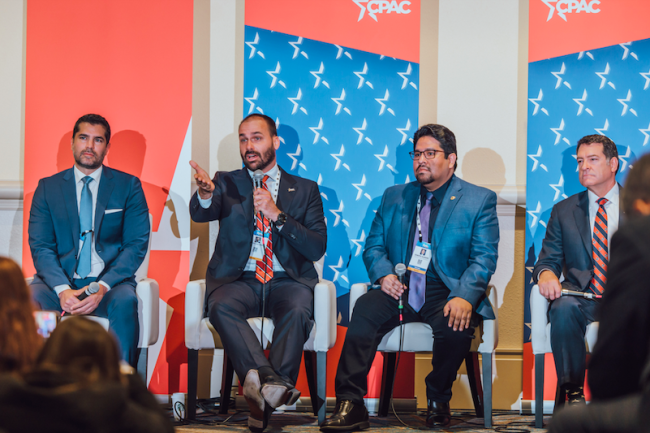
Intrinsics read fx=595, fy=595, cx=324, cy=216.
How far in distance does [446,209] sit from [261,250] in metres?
1.08

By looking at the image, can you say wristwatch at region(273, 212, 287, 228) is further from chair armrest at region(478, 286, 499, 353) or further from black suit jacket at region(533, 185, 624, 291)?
black suit jacket at region(533, 185, 624, 291)

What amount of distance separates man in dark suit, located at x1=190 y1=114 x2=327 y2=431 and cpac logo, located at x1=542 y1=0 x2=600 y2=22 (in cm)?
194

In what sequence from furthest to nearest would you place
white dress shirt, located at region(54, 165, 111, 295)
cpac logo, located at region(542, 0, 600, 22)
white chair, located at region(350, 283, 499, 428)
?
cpac logo, located at region(542, 0, 600, 22), white dress shirt, located at region(54, 165, 111, 295), white chair, located at region(350, 283, 499, 428)

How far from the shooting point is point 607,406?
1.32 meters

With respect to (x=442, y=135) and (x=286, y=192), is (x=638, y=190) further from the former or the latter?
Result: (x=286, y=192)

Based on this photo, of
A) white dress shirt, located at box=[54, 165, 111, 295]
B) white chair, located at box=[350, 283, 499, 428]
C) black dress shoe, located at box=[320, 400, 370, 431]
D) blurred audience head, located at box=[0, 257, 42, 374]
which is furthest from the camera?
white dress shirt, located at box=[54, 165, 111, 295]

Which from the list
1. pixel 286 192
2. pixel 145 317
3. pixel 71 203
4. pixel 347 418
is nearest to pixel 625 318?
pixel 347 418

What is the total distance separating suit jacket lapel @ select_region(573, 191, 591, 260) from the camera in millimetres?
3280

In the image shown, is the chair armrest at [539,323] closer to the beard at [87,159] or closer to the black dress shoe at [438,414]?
the black dress shoe at [438,414]

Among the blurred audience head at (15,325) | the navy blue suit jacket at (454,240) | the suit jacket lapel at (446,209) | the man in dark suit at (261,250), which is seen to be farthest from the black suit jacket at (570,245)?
the blurred audience head at (15,325)

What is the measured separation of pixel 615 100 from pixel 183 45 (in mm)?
2815

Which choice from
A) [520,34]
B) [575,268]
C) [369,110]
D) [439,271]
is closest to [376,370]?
[439,271]

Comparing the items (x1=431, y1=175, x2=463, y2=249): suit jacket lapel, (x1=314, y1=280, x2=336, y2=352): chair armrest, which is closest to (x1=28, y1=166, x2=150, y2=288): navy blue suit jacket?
(x1=314, y1=280, x2=336, y2=352): chair armrest

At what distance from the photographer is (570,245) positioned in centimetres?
332
